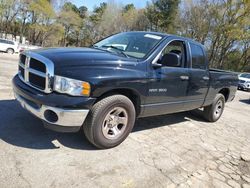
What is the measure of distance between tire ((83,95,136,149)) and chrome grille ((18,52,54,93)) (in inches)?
28.5

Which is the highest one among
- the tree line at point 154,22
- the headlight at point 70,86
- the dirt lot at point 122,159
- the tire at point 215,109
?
the tree line at point 154,22

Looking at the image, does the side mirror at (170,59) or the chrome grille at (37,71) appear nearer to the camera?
the chrome grille at (37,71)

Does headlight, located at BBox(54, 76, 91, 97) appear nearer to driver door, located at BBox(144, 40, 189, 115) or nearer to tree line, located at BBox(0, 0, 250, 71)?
driver door, located at BBox(144, 40, 189, 115)

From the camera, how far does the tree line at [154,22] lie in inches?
1238

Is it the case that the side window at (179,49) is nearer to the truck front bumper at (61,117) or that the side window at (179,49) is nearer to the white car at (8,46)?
the truck front bumper at (61,117)

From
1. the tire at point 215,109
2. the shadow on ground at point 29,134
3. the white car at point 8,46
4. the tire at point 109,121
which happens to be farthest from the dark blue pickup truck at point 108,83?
the white car at point 8,46

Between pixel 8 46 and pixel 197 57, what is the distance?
905 inches

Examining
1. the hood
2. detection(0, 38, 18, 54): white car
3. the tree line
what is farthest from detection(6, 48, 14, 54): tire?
the hood

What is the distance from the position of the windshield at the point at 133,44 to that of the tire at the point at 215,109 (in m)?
2.77

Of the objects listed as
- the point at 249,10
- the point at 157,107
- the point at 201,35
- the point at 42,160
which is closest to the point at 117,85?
the point at 157,107

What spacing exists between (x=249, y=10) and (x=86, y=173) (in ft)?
103

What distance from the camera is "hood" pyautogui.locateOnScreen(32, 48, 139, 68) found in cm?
353

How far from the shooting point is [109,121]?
13.0 feet

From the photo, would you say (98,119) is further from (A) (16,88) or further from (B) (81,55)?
(A) (16,88)
